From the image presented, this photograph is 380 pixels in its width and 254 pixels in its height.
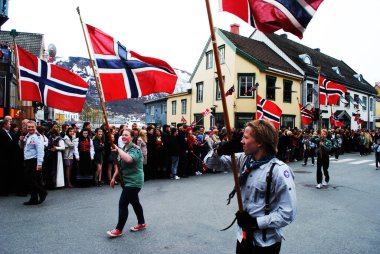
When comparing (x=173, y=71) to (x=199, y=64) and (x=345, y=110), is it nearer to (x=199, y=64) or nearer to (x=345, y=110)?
(x=199, y=64)

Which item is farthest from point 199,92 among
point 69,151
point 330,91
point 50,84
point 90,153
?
point 50,84

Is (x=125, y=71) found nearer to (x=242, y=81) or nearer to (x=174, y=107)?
(x=242, y=81)

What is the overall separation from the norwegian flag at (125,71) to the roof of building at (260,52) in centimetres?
2037

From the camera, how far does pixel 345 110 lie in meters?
33.0

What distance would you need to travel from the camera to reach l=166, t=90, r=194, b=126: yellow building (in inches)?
1202

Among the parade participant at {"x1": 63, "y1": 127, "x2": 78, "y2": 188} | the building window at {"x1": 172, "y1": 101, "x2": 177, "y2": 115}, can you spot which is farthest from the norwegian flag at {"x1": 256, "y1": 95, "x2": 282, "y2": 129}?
the building window at {"x1": 172, "y1": 101, "x2": 177, "y2": 115}

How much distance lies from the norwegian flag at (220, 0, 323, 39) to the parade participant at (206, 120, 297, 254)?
1.67 metres

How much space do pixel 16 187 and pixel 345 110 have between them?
33789 mm

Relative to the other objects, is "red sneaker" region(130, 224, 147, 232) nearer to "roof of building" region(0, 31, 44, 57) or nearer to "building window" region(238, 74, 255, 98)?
"building window" region(238, 74, 255, 98)

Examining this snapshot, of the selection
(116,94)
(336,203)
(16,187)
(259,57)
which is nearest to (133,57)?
(116,94)

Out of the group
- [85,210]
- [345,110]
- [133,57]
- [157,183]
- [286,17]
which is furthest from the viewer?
[345,110]

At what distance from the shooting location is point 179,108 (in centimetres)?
3238

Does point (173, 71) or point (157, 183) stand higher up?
point (173, 71)

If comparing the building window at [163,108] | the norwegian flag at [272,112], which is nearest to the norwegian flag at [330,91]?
the norwegian flag at [272,112]
